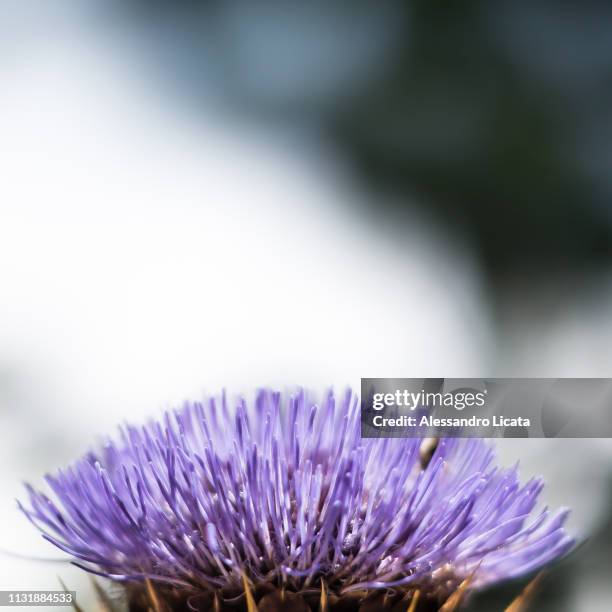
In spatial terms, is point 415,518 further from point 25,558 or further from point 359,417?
point 25,558

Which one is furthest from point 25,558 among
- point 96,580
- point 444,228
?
point 444,228

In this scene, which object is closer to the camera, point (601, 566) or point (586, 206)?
point (601, 566)

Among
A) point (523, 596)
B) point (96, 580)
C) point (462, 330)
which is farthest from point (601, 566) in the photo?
point (96, 580)

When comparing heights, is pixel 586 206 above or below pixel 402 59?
below

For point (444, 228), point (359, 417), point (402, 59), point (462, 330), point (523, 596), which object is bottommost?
point (523, 596)

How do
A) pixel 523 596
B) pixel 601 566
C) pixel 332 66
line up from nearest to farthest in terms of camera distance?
pixel 523 596, pixel 601 566, pixel 332 66

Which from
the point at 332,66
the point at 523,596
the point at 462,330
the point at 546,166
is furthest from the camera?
the point at 332,66

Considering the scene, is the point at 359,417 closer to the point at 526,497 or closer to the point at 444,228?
the point at 526,497
